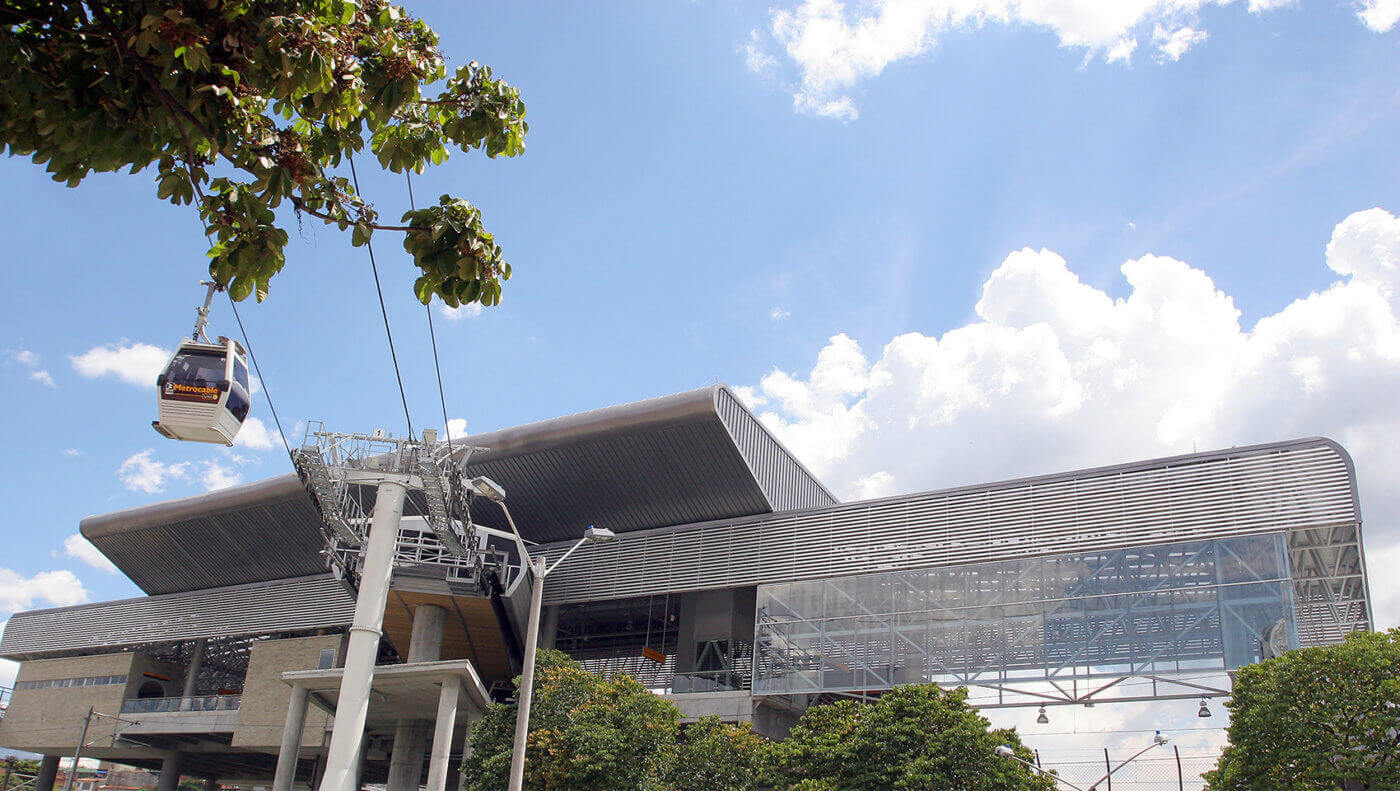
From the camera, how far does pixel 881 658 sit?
37.2 m

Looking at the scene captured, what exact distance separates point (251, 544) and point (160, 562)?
7.99 meters

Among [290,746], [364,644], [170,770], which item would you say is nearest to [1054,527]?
[364,644]

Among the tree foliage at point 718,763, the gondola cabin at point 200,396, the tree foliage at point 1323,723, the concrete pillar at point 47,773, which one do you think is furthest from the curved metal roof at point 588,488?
the gondola cabin at point 200,396

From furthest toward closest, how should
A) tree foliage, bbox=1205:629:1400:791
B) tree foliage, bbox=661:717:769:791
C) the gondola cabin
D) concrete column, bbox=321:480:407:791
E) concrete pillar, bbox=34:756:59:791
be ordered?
concrete pillar, bbox=34:756:59:791, concrete column, bbox=321:480:407:791, tree foliage, bbox=661:717:769:791, tree foliage, bbox=1205:629:1400:791, the gondola cabin

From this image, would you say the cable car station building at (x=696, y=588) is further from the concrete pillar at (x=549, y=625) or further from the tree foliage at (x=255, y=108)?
the tree foliage at (x=255, y=108)

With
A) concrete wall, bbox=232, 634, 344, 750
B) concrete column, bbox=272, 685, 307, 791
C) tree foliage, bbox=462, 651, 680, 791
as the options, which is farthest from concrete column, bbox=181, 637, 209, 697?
tree foliage, bbox=462, 651, 680, 791

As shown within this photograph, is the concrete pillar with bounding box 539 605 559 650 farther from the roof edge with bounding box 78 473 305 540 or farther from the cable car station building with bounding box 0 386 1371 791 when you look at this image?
the roof edge with bounding box 78 473 305 540

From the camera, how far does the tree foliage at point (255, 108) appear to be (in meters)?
6.19

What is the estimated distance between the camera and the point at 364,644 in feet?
110

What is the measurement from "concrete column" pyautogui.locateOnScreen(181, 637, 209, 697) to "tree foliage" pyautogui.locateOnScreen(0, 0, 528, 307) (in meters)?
55.6

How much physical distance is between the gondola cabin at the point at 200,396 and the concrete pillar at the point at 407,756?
110 feet

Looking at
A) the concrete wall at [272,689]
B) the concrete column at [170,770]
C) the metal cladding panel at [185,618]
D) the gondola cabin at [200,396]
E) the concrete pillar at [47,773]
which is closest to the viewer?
the gondola cabin at [200,396]

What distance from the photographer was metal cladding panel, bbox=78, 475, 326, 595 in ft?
171

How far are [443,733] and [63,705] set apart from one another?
114 ft
